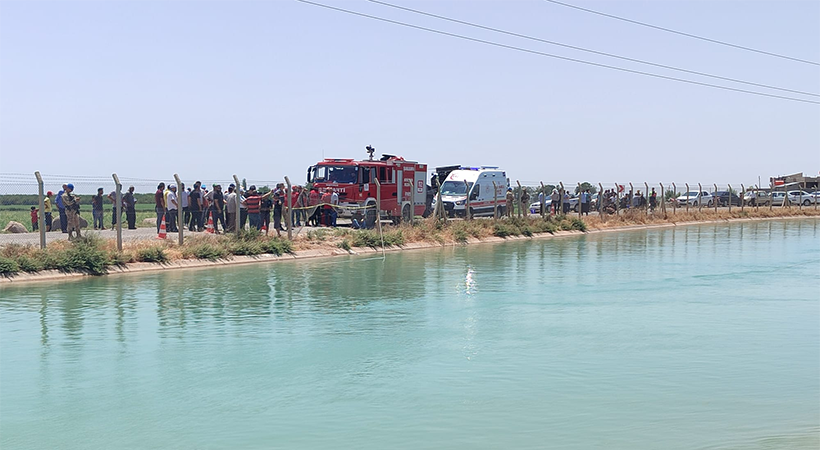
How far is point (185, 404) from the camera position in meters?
10.8

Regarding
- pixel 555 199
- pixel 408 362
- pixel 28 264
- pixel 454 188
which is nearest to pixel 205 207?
pixel 28 264

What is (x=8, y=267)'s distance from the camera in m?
21.0

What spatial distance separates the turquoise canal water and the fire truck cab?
36.9 feet

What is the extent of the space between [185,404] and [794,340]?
402 inches

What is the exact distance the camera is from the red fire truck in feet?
115

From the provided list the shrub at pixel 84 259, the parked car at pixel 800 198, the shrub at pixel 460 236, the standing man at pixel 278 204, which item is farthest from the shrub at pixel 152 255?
the parked car at pixel 800 198

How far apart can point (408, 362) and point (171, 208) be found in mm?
17300

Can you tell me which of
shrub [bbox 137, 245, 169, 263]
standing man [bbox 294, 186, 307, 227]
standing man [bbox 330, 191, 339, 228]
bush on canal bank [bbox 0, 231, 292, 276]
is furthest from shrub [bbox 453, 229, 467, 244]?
shrub [bbox 137, 245, 169, 263]

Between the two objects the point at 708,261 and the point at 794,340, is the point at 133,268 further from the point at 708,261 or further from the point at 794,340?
the point at 708,261

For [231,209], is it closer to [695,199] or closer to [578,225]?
[578,225]

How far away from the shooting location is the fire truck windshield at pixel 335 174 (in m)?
35.2

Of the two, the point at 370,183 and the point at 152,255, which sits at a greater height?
the point at 370,183

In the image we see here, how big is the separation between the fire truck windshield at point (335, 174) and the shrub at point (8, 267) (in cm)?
1554

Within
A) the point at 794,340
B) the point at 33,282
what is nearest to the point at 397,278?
the point at 33,282
